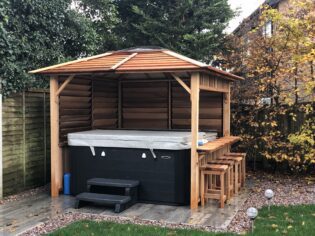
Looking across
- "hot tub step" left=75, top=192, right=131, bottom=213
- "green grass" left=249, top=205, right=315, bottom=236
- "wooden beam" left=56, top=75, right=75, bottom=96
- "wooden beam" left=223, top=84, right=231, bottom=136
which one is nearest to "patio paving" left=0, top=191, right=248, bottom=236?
"hot tub step" left=75, top=192, right=131, bottom=213

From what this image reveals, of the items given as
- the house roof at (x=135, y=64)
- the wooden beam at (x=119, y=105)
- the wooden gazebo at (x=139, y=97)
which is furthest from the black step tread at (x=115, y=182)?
the wooden beam at (x=119, y=105)

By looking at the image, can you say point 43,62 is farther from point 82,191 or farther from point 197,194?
point 197,194

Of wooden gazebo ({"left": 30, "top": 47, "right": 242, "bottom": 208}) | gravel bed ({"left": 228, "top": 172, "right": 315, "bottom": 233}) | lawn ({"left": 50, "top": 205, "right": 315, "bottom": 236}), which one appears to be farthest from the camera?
wooden gazebo ({"left": 30, "top": 47, "right": 242, "bottom": 208})

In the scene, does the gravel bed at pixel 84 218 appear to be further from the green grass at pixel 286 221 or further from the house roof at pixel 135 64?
the house roof at pixel 135 64

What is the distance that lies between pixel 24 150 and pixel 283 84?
5.78 meters

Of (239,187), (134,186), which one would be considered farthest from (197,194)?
(239,187)

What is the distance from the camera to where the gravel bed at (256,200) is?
5211 mm

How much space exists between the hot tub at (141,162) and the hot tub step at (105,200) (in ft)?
1.71

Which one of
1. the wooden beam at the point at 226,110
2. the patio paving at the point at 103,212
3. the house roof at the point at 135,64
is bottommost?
the patio paving at the point at 103,212

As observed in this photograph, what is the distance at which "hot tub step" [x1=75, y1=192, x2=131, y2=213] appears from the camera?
588cm

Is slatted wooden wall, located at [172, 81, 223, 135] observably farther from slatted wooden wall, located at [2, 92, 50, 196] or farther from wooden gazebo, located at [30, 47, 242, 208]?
slatted wooden wall, located at [2, 92, 50, 196]

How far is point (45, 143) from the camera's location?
774 centimetres

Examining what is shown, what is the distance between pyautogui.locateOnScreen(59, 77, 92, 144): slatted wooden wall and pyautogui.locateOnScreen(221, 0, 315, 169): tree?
11.8ft

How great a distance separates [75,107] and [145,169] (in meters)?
2.11
